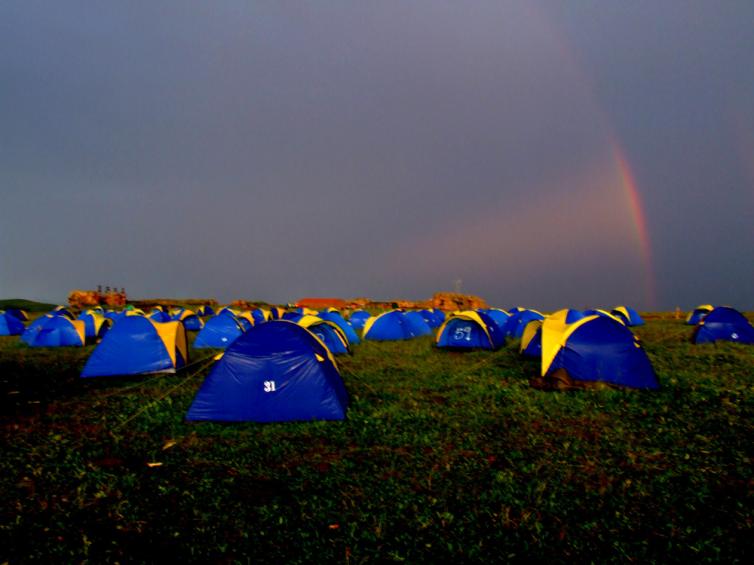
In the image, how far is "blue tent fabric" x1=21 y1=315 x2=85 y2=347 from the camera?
23484 mm

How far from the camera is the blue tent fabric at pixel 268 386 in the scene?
31.6ft

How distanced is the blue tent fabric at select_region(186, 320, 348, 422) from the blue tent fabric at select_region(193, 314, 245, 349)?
46.1 feet

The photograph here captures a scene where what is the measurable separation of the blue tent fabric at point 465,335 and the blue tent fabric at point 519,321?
20.2ft

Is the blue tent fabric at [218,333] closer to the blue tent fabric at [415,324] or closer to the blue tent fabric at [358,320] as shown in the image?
the blue tent fabric at [415,324]

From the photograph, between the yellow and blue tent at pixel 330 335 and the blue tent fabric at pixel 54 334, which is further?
the blue tent fabric at pixel 54 334

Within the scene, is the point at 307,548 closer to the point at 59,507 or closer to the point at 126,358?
the point at 59,507

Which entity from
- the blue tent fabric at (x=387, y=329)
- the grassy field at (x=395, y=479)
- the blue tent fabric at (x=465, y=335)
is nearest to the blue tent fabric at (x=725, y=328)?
the blue tent fabric at (x=465, y=335)

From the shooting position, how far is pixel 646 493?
658 cm

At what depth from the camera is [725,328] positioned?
74.2ft

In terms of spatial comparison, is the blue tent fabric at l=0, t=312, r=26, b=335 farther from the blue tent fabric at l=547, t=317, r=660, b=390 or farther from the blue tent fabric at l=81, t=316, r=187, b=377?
the blue tent fabric at l=547, t=317, r=660, b=390

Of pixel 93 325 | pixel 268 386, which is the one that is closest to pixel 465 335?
pixel 268 386

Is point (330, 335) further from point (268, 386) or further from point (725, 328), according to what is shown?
point (725, 328)

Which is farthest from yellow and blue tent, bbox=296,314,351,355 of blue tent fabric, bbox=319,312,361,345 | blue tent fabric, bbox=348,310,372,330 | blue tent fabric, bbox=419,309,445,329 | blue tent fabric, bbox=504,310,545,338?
blue tent fabric, bbox=419,309,445,329

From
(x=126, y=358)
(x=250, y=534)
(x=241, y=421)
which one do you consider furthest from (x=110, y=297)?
(x=250, y=534)
